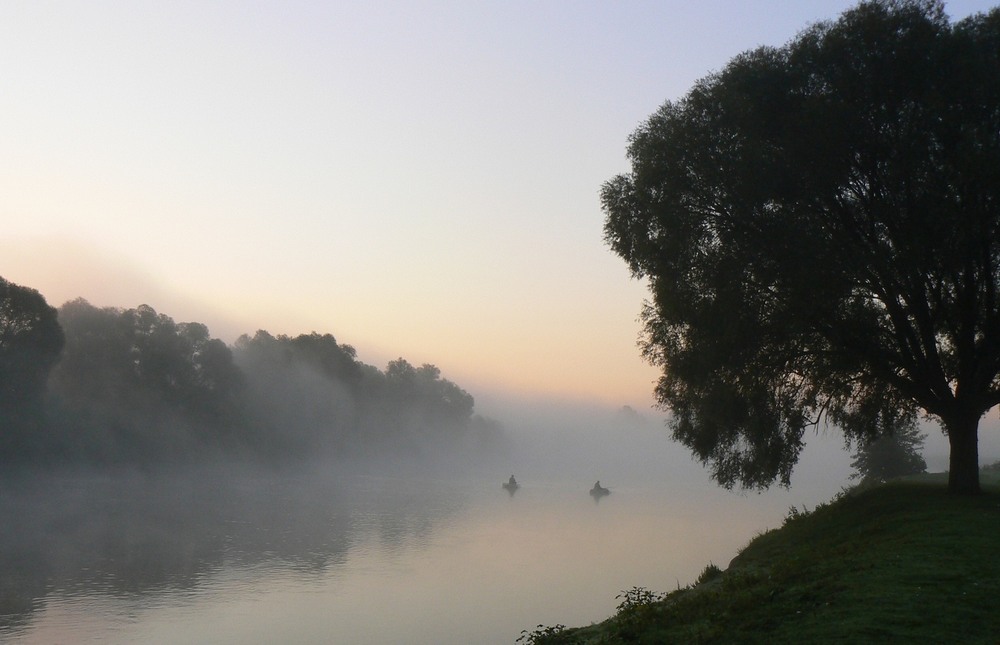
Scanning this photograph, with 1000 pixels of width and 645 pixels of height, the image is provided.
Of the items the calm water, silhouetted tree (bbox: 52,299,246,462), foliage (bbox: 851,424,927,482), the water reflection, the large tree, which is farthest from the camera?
silhouetted tree (bbox: 52,299,246,462)

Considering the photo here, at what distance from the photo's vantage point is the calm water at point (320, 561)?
96.2 ft

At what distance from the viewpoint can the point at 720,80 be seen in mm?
29172

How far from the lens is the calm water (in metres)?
29.3

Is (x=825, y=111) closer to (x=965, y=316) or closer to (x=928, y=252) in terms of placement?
(x=928, y=252)

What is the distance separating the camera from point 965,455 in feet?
Result: 87.5

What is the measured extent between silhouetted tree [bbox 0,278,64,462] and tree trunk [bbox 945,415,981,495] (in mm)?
73534

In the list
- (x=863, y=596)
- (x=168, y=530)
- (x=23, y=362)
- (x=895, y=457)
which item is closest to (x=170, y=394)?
(x=23, y=362)

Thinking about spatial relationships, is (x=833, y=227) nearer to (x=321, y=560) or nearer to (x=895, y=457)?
(x=321, y=560)

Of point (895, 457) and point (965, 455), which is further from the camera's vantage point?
point (895, 457)

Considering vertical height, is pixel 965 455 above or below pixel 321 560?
above

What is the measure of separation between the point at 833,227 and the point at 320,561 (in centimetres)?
2937

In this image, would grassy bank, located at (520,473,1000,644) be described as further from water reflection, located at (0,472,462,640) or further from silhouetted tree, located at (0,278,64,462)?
silhouetted tree, located at (0,278,64,462)

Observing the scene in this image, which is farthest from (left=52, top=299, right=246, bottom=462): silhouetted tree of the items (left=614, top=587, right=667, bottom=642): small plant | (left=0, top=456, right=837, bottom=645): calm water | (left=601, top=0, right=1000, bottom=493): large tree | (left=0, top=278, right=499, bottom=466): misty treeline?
(left=614, top=587, right=667, bottom=642): small plant

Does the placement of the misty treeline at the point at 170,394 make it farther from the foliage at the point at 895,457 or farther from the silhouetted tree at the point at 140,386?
the foliage at the point at 895,457
